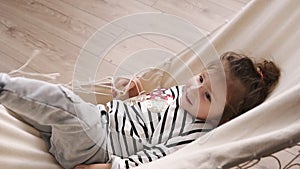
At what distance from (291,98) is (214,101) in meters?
0.28

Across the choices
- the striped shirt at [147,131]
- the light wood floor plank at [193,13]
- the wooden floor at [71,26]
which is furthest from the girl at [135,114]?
the light wood floor plank at [193,13]

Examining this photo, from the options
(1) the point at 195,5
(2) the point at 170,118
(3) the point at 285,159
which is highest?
(1) the point at 195,5

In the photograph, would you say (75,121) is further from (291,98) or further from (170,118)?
(291,98)

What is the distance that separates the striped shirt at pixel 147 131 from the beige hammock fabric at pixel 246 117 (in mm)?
127

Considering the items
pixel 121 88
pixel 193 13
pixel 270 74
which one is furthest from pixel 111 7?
pixel 270 74

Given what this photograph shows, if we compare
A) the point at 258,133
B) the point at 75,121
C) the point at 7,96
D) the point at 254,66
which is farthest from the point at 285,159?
the point at 7,96

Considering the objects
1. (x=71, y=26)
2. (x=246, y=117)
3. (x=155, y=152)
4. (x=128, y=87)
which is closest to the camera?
(x=246, y=117)

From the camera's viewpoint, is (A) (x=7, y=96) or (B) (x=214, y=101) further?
(B) (x=214, y=101)

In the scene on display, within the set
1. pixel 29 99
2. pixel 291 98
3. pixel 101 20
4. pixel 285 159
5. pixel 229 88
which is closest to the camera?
pixel 291 98

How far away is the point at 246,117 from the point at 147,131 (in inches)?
12.7

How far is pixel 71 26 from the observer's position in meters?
1.75

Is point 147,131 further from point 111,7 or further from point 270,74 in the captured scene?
point 111,7

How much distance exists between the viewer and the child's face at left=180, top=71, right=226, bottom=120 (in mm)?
1048

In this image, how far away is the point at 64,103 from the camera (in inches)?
37.5
